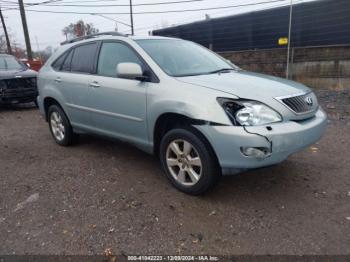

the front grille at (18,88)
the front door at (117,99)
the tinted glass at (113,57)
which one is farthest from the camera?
the front grille at (18,88)

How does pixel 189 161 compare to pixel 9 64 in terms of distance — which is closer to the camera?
pixel 189 161

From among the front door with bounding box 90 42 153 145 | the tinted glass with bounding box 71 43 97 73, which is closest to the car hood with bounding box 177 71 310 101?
the front door with bounding box 90 42 153 145

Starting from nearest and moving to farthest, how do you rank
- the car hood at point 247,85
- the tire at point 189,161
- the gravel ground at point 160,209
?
the gravel ground at point 160,209, the car hood at point 247,85, the tire at point 189,161

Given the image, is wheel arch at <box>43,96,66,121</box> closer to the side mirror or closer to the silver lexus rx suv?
the silver lexus rx suv

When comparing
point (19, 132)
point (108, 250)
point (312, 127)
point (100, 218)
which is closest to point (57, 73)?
point (19, 132)

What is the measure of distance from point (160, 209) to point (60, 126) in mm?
2829

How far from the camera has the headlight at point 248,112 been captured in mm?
2908

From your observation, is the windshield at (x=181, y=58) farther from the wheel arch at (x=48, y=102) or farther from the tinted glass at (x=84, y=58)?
the wheel arch at (x=48, y=102)

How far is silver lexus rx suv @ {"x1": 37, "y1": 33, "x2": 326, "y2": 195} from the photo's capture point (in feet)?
9.57

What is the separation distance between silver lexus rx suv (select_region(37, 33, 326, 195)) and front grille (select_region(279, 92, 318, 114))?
0.01m

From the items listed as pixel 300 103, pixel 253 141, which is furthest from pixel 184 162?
pixel 300 103

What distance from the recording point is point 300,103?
3.22 m

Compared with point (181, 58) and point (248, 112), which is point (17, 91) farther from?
point (248, 112)

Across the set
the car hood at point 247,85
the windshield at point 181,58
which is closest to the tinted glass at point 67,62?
the windshield at point 181,58
